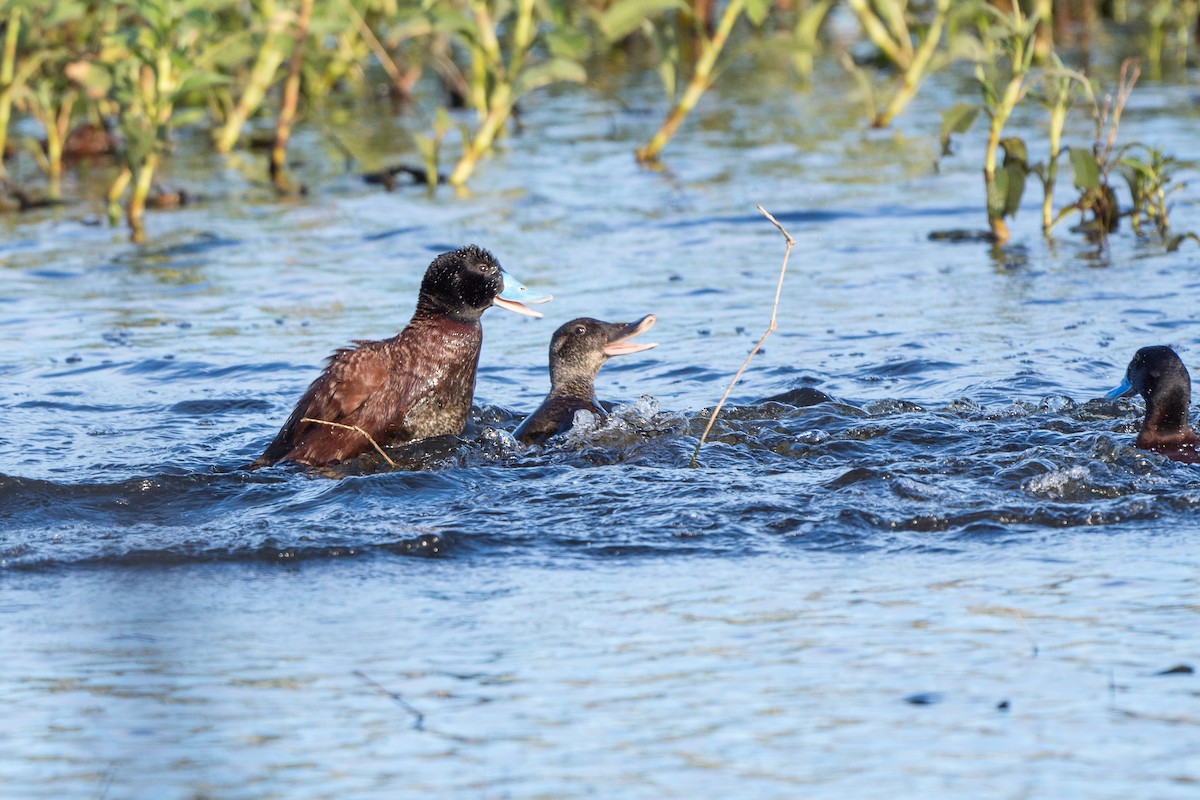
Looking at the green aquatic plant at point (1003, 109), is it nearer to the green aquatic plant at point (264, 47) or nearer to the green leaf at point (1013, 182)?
the green leaf at point (1013, 182)

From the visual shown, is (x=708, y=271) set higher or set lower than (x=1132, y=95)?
lower

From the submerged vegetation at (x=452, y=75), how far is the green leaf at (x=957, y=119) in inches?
0.4

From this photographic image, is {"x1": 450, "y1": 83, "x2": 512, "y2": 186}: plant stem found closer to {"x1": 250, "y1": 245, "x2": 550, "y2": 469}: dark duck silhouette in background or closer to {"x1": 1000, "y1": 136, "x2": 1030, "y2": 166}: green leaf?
{"x1": 1000, "y1": 136, "x2": 1030, "y2": 166}: green leaf

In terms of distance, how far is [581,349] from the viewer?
7418mm

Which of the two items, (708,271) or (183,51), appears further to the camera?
(183,51)

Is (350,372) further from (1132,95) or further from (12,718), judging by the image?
(1132,95)

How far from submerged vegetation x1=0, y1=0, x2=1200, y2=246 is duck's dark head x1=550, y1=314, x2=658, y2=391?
3.00 m

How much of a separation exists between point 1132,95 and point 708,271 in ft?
22.5

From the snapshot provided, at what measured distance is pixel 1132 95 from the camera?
1514 cm

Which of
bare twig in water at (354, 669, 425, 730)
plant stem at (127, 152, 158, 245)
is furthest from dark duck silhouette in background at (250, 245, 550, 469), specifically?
plant stem at (127, 152, 158, 245)

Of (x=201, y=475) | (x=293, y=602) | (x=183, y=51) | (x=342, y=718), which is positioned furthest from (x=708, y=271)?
(x=342, y=718)

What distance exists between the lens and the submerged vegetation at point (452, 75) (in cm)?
977

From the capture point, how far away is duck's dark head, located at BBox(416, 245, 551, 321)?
6902 millimetres

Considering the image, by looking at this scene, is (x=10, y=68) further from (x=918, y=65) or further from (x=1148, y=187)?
(x=1148, y=187)
